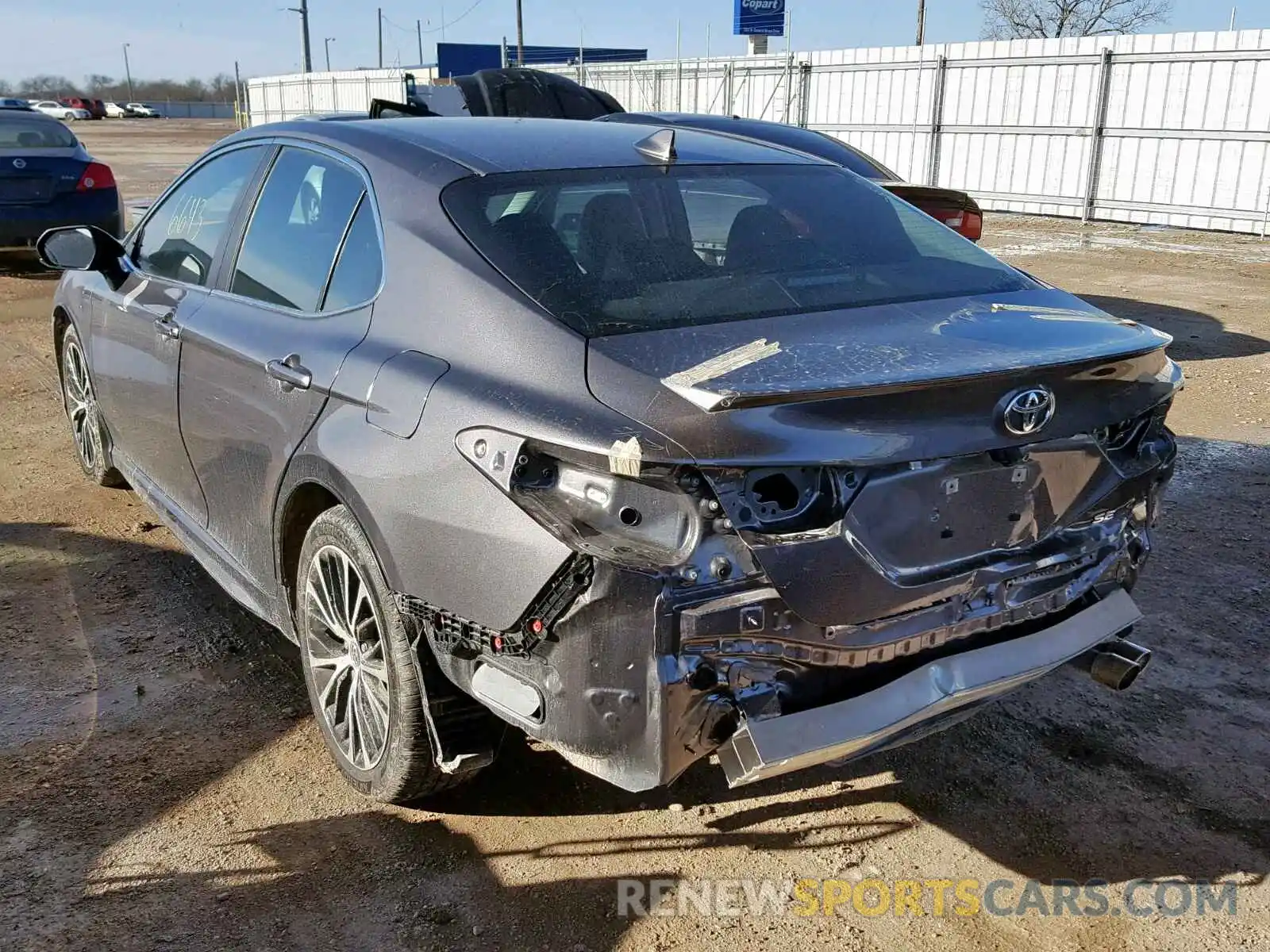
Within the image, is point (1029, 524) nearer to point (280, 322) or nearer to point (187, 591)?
point (280, 322)

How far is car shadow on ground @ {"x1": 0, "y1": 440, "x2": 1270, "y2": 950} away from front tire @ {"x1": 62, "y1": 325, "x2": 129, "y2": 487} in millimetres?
1600

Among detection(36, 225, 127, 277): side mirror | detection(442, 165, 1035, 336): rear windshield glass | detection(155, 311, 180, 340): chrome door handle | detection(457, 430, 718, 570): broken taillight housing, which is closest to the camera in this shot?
detection(457, 430, 718, 570): broken taillight housing

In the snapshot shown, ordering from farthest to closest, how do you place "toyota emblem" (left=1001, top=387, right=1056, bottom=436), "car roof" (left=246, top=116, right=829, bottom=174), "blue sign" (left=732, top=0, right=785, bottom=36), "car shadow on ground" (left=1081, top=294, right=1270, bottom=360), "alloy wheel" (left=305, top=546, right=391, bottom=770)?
"blue sign" (left=732, top=0, right=785, bottom=36), "car shadow on ground" (left=1081, top=294, right=1270, bottom=360), "car roof" (left=246, top=116, right=829, bottom=174), "alloy wheel" (left=305, top=546, right=391, bottom=770), "toyota emblem" (left=1001, top=387, right=1056, bottom=436)

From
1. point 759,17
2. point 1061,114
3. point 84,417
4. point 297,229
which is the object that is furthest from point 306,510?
point 759,17

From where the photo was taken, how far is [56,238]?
441 cm

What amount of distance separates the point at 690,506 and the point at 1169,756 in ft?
6.24

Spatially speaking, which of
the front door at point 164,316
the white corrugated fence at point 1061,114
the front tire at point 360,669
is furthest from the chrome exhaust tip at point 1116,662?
the white corrugated fence at point 1061,114

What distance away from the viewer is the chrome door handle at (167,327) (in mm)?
3729

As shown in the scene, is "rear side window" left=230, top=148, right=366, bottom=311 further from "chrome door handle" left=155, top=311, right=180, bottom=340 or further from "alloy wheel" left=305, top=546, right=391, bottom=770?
"alloy wheel" left=305, top=546, right=391, bottom=770

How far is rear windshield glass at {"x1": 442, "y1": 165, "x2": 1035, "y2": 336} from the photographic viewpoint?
2.71 meters

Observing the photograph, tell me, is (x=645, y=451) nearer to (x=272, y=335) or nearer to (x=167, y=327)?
(x=272, y=335)

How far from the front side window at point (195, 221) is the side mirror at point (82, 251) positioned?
0.30 ft

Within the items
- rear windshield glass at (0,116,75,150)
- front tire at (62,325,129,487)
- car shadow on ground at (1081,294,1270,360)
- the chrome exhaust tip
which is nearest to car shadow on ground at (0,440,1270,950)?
the chrome exhaust tip

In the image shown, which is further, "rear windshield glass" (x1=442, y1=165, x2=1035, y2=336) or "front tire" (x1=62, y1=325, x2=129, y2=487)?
"front tire" (x1=62, y1=325, x2=129, y2=487)
